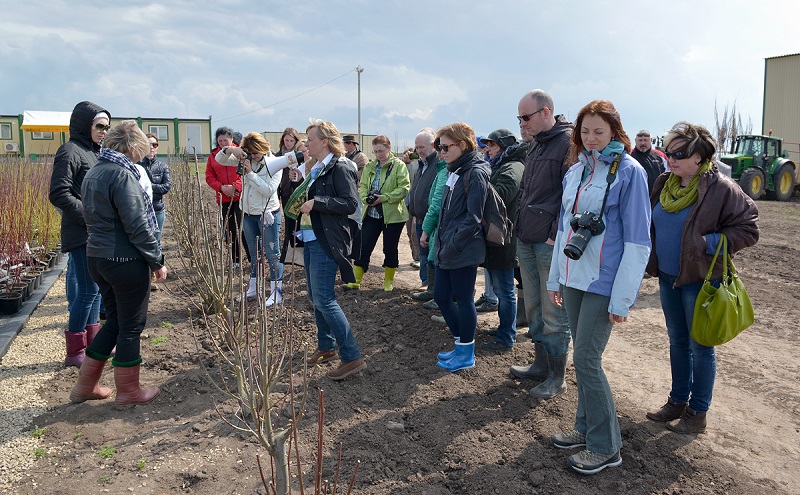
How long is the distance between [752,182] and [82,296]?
712 inches

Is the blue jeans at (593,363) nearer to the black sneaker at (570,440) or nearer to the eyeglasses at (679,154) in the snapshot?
the black sneaker at (570,440)

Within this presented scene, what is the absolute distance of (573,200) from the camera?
3021 mm

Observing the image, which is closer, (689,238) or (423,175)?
(689,238)

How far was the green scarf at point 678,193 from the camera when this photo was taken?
129 inches

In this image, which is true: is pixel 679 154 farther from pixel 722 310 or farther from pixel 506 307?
pixel 506 307

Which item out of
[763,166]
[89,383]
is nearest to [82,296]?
[89,383]

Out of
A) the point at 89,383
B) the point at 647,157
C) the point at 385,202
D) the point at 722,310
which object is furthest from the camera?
the point at 647,157

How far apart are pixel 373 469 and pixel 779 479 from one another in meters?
2.06

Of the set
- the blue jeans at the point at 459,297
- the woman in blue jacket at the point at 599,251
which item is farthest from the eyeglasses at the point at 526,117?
the blue jeans at the point at 459,297

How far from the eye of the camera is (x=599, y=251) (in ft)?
9.23

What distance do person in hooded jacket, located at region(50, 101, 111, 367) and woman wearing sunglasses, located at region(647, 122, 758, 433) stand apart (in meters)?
3.75

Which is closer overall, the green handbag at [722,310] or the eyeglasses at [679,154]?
the green handbag at [722,310]

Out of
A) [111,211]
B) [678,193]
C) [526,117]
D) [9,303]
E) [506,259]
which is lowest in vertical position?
[9,303]

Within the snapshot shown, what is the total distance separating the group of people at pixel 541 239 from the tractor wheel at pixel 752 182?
14.7 meters
